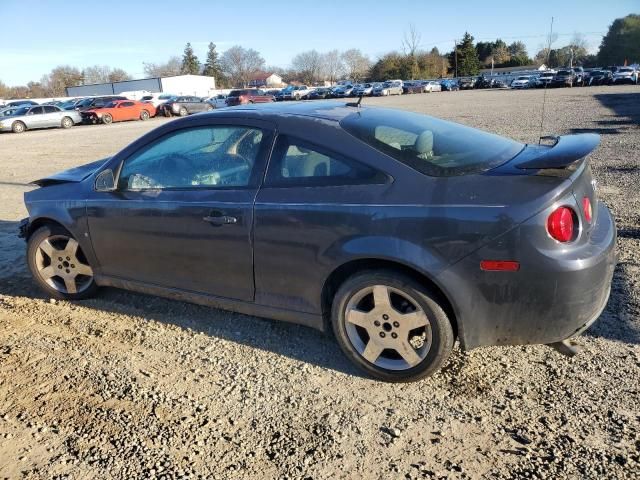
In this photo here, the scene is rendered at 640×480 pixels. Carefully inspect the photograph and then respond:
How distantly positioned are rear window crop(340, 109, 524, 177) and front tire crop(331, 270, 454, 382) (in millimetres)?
685

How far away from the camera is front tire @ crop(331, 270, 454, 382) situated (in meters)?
2.81

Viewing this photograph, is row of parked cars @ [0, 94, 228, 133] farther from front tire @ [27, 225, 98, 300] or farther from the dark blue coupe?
the dark blue coupe

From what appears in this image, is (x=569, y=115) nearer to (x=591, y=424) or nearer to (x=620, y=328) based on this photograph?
(x=620, y=328)

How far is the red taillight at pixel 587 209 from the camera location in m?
2.76

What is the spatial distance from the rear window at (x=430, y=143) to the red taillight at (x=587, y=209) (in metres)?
0.50

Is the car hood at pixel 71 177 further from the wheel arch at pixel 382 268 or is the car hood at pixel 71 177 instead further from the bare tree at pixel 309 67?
the bare tree at pixel 309 67

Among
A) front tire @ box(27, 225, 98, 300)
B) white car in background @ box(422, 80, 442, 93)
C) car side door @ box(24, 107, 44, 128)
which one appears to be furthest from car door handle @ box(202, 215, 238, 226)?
white car in background @ box(422, 80, 442, 93)

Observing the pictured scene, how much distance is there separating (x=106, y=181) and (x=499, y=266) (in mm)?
2903

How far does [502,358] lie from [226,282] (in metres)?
1.85

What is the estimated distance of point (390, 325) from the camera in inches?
116

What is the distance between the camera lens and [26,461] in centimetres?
252

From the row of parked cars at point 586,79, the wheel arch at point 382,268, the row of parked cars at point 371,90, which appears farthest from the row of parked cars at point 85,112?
the row of parked cars at point 586,79

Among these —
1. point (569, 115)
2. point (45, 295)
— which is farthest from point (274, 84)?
point (45, 295)

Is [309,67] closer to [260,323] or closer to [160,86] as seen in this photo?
[160,86]
